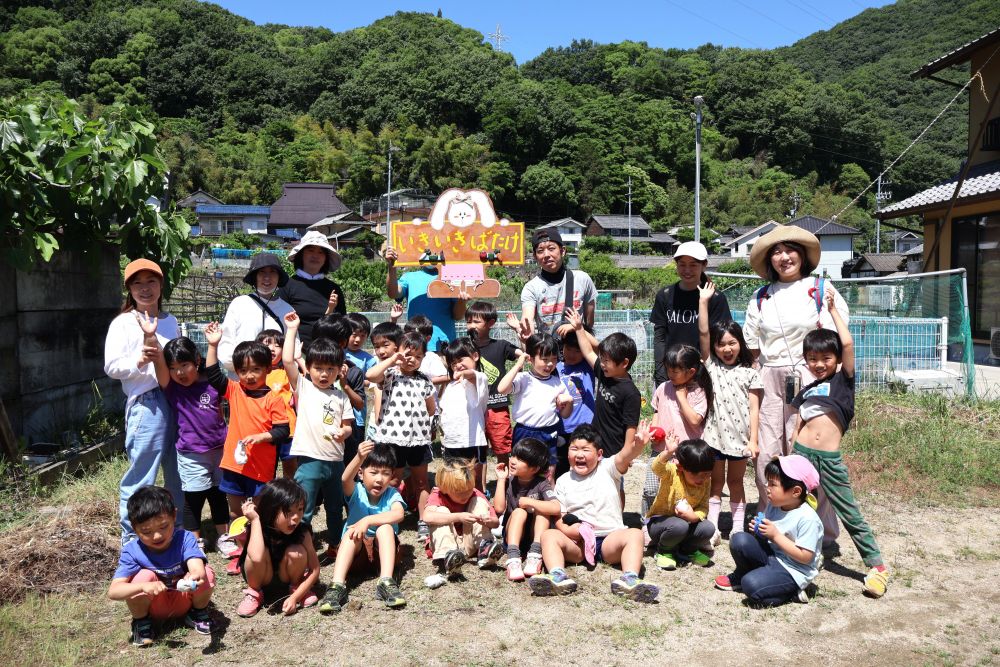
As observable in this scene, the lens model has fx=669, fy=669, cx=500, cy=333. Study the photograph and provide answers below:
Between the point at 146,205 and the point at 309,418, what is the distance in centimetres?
298

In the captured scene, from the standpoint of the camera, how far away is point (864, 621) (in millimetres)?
3080

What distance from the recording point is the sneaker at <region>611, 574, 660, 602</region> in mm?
3287

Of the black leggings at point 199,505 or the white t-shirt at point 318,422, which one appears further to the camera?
the black leggings at point 199,505

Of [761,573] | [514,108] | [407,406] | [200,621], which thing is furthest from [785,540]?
[514,108]

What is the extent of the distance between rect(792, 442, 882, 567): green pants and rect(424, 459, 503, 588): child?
5.82 ft

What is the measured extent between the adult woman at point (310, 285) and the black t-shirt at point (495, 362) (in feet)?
3.56

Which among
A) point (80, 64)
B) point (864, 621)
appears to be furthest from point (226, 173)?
A: point (864, 621)

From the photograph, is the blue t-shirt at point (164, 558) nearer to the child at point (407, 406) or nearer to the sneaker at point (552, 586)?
the child at point (407, 406)

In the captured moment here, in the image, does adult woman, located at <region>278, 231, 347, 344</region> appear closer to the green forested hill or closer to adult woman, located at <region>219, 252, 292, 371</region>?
adult woman, located at <region>219, 252, 292, 371</region>

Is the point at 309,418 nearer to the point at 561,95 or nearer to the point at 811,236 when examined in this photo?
the point at 811,236

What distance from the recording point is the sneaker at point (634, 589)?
3287 mm

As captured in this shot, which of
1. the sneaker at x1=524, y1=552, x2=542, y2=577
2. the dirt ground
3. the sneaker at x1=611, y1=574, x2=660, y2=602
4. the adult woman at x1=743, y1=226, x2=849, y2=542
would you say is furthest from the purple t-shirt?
the adult woman at x1=743, y1=226, x2=849, y2=542

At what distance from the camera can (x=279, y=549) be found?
3.23 meters

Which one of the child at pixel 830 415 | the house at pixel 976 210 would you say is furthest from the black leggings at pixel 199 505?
the house at pixel 976 210
